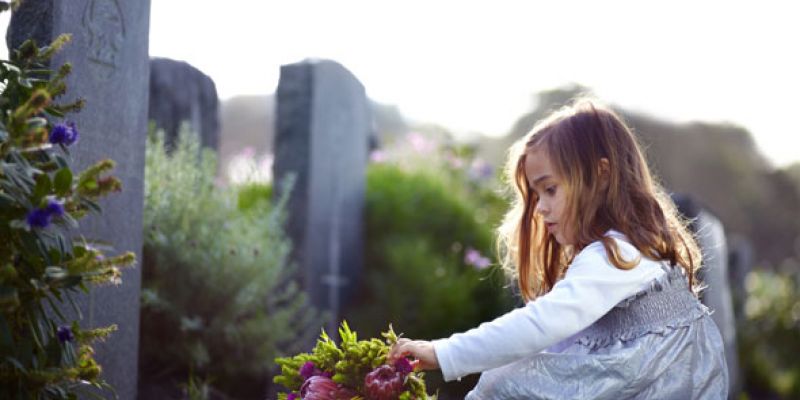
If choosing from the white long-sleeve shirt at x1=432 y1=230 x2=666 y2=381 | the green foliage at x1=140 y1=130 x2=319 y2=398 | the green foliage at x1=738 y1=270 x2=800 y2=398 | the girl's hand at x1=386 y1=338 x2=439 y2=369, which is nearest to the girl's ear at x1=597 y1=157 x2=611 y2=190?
the white long-sleeve shirt at x1=432 y1=230 x2=666 y2=381

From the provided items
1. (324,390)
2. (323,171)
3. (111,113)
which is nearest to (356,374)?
(324,390)

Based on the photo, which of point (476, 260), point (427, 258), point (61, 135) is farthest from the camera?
point (427, 258)

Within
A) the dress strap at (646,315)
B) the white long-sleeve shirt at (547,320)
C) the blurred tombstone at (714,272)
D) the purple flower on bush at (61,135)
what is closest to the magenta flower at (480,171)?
the blurred tombstone at (714,272)

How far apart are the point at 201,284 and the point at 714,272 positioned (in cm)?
362

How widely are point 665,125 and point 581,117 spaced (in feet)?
74.9

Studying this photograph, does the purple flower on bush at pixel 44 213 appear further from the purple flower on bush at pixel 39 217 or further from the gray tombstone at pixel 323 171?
the gray tombstone at pixel 323 171

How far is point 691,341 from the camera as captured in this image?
2525mm

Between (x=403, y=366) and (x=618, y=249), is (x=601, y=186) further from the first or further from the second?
(x=403, y=366)

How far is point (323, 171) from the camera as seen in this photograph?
6.15m

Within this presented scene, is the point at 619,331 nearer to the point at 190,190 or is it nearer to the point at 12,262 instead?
the point at 12,262

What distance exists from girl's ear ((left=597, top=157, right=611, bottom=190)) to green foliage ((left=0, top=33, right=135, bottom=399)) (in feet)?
4.45

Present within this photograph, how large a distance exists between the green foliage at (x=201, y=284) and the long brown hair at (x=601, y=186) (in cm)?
219

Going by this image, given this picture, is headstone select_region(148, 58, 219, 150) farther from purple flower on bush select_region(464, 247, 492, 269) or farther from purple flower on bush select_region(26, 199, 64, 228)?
purple flower on bush select_region(26, 199, 64, 228)

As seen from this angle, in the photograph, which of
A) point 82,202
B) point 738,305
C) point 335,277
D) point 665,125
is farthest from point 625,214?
point 665,125
